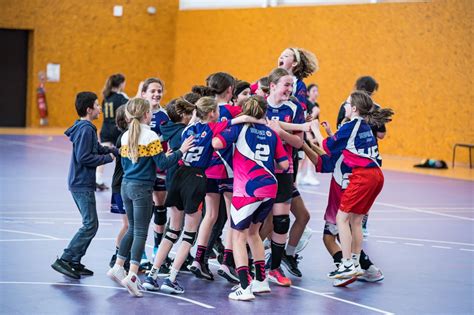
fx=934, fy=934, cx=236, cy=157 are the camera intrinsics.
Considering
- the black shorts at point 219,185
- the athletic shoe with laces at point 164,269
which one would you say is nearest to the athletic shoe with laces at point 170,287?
the athletic shoe with laces at point 164,269

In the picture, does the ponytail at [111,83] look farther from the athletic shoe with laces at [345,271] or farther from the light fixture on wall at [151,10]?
the light fixture on wall at [151,10]

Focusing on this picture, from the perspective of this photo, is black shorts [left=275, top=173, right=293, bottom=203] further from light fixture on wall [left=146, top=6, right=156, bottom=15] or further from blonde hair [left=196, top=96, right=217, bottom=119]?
light fixture on wall [left=146, top=6, right=156, bottom=15]

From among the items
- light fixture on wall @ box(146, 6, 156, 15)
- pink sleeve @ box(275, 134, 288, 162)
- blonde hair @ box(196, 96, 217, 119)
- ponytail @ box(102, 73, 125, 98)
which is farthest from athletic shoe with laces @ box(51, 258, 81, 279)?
light fixture on wall @ box(146, 6, 156, 15)

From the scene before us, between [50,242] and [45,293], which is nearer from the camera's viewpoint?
[45,293]

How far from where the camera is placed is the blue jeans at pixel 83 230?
8.16 m

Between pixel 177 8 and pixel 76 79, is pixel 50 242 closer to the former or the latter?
pixel 76 79

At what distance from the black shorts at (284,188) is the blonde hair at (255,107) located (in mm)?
768

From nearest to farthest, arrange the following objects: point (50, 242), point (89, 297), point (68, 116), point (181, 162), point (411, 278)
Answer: point (89, 297)
point (181, 162)
point (411, 278)
point (50, 242)
point (68, 116)

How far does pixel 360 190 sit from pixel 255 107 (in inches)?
55.3

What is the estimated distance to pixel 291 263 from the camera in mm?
8711

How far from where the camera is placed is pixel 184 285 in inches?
316

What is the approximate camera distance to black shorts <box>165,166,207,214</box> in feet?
25.6

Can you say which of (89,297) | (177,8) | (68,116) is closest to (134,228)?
(89,297)

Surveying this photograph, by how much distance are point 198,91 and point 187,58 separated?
2273 centimetres
